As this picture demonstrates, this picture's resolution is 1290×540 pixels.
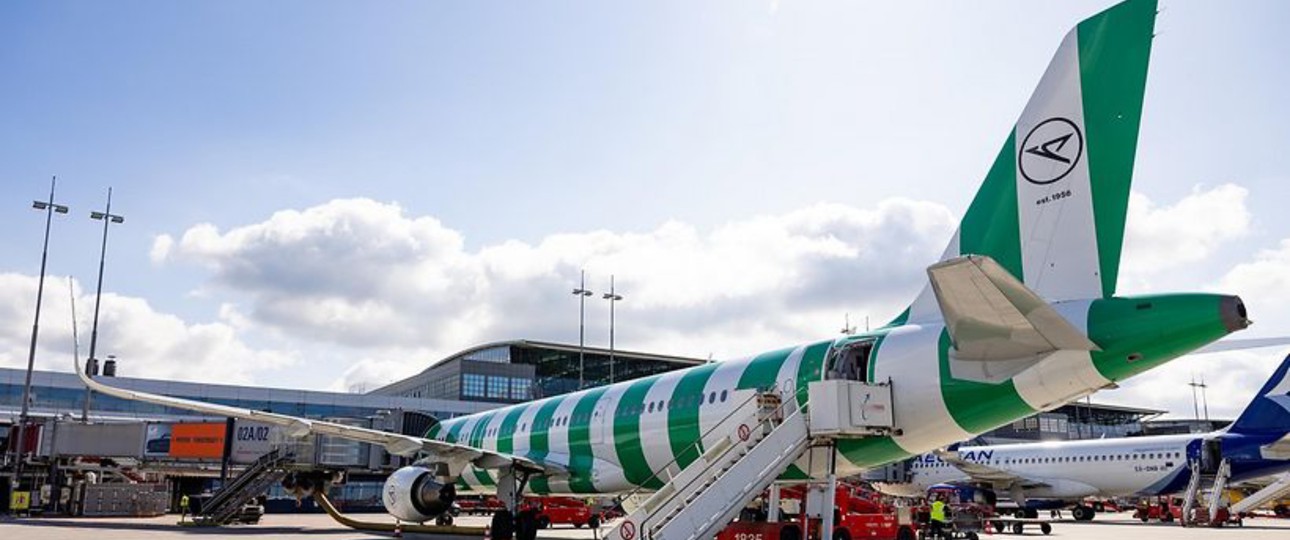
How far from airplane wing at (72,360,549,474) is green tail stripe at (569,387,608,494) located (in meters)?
0.39

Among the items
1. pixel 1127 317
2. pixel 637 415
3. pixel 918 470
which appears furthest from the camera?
pixel 918 470

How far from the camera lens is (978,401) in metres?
11.7

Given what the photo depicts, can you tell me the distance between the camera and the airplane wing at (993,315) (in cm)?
970

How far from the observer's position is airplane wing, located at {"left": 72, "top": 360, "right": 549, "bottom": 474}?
17.8 metres

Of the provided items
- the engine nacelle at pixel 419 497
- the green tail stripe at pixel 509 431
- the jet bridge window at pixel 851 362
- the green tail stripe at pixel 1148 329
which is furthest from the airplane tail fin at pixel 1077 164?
the engine nacelle at pixel 419 497

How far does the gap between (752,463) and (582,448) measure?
739 cm

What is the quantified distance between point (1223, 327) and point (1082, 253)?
1967 mm

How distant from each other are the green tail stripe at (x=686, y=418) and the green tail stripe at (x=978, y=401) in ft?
15.2

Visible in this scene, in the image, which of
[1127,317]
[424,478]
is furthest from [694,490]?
[424,478]

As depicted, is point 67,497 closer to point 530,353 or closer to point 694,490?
point 694,490

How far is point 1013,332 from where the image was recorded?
10.7 metres

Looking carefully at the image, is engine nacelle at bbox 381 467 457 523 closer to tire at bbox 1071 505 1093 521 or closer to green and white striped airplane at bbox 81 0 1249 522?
green and white striped airplane at bbox 81 0 1249 522

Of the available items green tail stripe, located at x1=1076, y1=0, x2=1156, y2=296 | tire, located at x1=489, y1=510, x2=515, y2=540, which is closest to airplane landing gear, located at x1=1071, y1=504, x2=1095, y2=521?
tire, located at x1=489, y1=510, x2=515, y2=540

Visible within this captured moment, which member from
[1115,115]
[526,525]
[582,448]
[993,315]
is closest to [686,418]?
[582,448]
